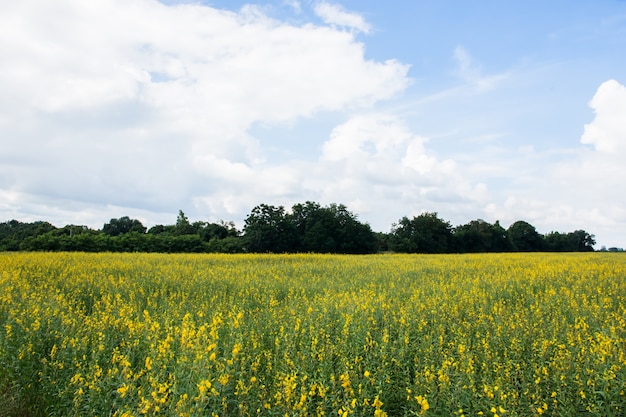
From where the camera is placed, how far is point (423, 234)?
259 ft

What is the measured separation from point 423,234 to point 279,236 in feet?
110

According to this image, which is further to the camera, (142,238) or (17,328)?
(142,238)

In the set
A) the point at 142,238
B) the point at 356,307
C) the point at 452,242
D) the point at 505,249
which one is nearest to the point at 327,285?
the point at 356,307

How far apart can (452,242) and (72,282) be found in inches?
3193

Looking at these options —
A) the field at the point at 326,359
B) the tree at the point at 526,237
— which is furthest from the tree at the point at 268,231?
the tree at the point at 526,237

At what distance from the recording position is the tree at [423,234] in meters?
74.5

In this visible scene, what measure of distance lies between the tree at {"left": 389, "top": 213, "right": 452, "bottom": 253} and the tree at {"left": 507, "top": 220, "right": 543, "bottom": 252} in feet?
95.1

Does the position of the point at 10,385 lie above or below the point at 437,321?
below

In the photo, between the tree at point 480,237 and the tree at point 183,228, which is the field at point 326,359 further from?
the tree at point 480,237

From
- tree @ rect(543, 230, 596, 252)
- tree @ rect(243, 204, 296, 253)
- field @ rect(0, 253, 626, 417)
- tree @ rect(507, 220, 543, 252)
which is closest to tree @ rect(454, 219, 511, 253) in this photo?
tree @ rect(507, 220, 543, 252)

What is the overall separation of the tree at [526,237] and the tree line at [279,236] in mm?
475

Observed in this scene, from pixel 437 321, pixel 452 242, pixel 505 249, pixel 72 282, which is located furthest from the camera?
pixel 505 249

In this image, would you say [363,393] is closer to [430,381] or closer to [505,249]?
[430,381]

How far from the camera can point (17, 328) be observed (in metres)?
6.79
